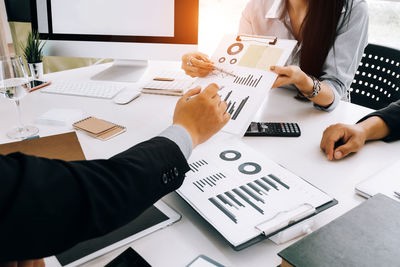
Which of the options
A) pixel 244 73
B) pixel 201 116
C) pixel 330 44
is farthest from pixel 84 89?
pixel 330 44

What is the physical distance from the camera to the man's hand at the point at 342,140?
87 cm

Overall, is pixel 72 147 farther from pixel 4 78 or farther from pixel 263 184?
pixel 263 184

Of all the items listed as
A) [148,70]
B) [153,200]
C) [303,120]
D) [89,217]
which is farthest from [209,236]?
[148,70]

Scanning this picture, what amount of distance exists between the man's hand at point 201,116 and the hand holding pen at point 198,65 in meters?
0.35

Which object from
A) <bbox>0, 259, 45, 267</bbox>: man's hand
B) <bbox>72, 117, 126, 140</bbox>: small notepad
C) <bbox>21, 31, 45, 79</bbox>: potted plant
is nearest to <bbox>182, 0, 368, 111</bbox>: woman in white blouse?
<bbox>72, 117, 126, 140</bbox>: small notepad

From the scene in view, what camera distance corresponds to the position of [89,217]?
0.44 meters

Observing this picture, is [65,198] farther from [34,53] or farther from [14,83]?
[34,53]

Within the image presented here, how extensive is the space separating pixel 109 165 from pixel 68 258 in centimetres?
18

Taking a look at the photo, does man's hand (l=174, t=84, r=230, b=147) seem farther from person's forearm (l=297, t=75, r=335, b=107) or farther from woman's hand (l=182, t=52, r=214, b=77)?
person's forearm (l=297, t=75, r=335, b=107)

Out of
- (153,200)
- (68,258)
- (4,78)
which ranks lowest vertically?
(68,258)

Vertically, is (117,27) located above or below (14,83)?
above

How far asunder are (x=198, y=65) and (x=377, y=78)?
2.91 ft

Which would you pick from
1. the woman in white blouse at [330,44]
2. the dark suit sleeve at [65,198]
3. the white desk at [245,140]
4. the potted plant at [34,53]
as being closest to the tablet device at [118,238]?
the white desk at [245,140]

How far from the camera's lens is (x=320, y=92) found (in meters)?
1.13
